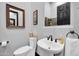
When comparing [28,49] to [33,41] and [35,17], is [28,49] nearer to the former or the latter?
[33,41]

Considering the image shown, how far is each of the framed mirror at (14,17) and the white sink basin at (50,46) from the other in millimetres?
356

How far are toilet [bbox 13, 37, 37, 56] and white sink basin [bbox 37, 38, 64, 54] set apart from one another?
0.27 feet

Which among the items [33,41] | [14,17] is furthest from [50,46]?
[14,17]

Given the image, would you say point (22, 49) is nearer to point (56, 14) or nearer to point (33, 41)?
point (33, 41)

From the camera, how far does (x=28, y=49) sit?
5.45 ft

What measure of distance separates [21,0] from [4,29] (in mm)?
469

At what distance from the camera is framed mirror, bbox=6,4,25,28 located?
1.64 metres

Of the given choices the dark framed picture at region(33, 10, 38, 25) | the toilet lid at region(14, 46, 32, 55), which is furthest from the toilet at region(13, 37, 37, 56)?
the dark framed picture at region(33, 10, 38, 25)

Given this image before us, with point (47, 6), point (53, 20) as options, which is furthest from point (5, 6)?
point (53, 20)

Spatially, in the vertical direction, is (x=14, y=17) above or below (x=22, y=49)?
above

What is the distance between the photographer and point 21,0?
1679 mm

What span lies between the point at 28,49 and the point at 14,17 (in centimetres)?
49

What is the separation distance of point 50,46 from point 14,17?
643mm

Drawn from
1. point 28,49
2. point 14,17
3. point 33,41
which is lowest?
point 28,49
